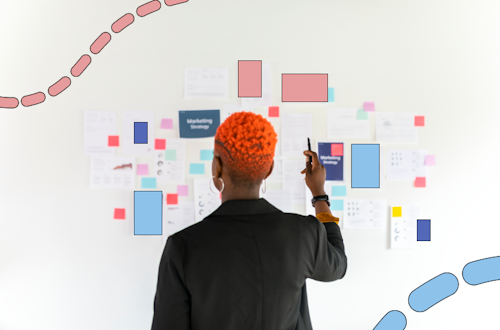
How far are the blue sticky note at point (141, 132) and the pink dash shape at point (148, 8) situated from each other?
51cm

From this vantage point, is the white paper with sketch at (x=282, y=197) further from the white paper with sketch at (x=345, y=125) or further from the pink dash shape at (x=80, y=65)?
the pink dash shape at (x=80, y=65)

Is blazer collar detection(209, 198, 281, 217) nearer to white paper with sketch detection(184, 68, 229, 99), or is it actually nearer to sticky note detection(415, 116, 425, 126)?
white paper with sketch detection(184, 68, 229, 99)

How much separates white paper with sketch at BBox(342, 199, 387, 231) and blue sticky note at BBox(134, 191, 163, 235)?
88 centimetres

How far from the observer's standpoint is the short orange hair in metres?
0.79

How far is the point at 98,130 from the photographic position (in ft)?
4.83

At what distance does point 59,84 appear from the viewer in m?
1.48

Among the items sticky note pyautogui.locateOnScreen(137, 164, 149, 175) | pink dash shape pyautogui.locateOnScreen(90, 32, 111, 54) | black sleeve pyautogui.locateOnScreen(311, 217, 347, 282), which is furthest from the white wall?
black sleeve pyautogui.locateOnScreen(311, 217, 347, 282)

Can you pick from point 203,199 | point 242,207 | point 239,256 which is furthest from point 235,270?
point 203,199

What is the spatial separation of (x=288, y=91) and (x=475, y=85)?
0.92 m

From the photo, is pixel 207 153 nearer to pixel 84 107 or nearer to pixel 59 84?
pixel 84 107

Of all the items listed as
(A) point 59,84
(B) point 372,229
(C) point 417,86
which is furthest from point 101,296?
(C) point 417,86

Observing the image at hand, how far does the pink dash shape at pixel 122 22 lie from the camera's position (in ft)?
4.80

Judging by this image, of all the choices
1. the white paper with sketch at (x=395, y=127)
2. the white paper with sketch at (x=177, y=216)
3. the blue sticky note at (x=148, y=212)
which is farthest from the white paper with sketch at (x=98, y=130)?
the white paper with sketch at (x=395, y=127)

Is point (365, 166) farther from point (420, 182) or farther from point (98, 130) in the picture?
point (98, 130)
